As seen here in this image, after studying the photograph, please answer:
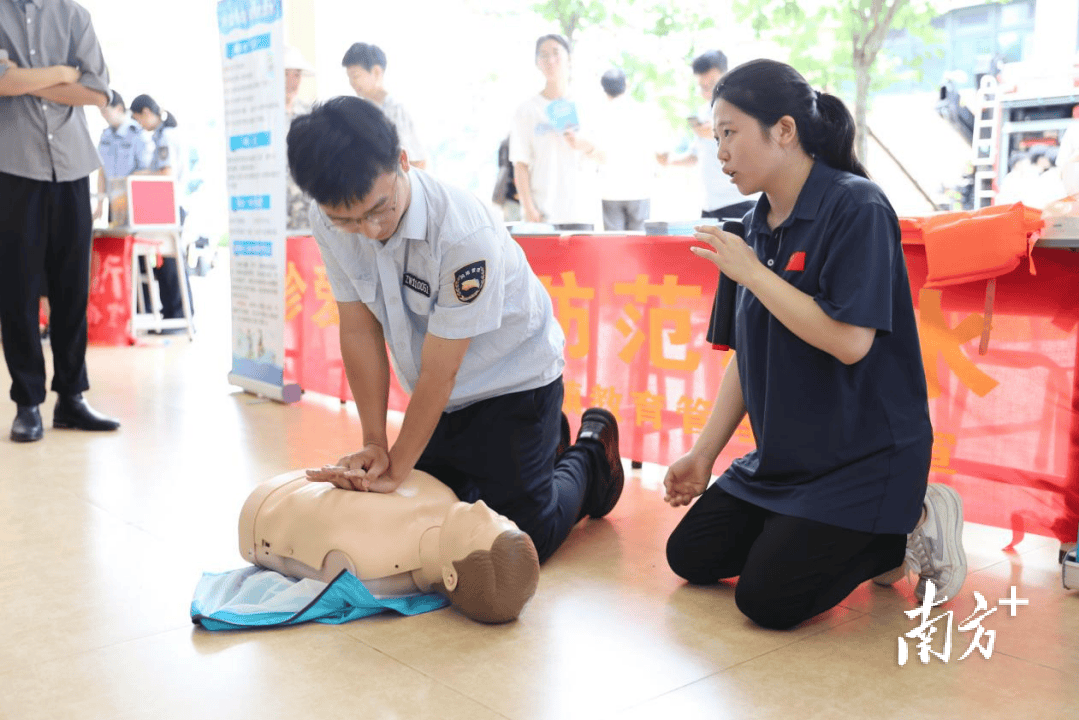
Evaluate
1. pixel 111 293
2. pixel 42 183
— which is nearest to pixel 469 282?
pixel 42 183

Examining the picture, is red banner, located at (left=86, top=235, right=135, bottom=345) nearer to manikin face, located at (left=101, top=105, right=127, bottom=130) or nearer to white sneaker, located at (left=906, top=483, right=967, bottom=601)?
manikin face, located at (left=101, top=105, right=127, bottom=130)

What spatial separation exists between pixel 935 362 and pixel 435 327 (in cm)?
109

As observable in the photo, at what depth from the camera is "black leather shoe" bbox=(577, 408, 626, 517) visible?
2.12 meters

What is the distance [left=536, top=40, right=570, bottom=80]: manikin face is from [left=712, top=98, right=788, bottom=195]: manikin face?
2309 millimetres

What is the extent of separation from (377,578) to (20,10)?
2.14m

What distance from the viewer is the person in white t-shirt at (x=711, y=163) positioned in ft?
11.8

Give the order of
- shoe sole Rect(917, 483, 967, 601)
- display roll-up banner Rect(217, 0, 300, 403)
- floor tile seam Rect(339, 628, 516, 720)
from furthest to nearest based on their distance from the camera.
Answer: display roll-up banner Rect(217, 0, 300, 403) < shoe sole Rect(917, 483, 967, 601) < floor tile seam Rect(339, 628, 516, 720)

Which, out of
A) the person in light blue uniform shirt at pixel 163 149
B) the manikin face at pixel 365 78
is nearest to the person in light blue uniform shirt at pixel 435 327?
the manikin face at pixel 365 78

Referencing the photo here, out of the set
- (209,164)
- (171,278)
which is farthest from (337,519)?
(209,164)

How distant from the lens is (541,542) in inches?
71.6

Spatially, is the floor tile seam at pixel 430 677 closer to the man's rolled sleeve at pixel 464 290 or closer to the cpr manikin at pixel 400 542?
the cpr manikin at pixel 400 542

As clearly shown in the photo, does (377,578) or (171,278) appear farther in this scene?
(171,278)

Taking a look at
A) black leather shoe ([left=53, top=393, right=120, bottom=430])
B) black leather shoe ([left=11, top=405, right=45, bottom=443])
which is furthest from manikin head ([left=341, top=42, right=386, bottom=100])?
black leather shoe ([left=11, top=405, right=45, bottom=443])

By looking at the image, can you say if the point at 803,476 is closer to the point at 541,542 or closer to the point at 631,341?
the point at 541,542
